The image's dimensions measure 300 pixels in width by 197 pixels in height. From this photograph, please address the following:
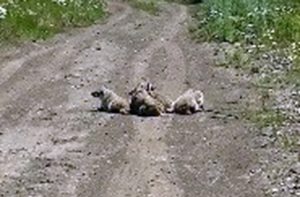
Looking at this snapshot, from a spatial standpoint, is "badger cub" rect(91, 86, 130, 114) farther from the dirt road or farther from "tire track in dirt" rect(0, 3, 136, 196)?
"tire track in dirt" rect(0, 3, 136, 196)

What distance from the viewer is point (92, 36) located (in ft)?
82.7

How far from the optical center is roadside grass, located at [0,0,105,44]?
23.3 meters

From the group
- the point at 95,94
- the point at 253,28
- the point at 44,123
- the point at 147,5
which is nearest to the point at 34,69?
the point at 95,94

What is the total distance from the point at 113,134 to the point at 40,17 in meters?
13.0

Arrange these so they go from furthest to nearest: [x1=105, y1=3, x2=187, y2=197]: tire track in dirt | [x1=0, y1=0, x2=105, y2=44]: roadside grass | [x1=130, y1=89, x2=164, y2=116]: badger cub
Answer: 1. [x1=0, y1=0, x2=105, y2=44]: roadside grass
2. [x1=130, y1=89, x2=164, y2=116]: badger cub
3. [x1=105, y1=3, x2=187, y2=197]: tire track in dirt

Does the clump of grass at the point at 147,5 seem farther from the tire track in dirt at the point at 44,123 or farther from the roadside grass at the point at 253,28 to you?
the tire track in dirt at the point at 44,123

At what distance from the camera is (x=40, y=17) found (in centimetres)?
2536

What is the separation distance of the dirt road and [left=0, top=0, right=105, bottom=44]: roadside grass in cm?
143

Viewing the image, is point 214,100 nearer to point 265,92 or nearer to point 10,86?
point 265,92

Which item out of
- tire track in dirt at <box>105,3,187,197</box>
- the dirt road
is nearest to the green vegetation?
the dirt road

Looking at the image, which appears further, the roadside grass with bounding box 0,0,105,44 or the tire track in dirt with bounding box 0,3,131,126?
the roadside grass with bounding box 0,0,105,44

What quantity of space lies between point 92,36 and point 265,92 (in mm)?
10121

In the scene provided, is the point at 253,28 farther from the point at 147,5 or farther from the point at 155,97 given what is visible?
the point at 147,5

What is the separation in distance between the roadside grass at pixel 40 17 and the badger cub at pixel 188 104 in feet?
27.8
